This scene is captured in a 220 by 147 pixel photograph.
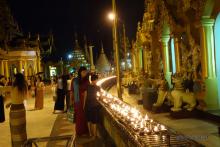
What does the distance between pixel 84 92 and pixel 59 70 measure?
202ft

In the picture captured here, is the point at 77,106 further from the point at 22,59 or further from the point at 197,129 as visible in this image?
the point at 22,59

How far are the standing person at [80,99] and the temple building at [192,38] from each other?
460 cm

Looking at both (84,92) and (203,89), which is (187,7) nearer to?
(203,89)

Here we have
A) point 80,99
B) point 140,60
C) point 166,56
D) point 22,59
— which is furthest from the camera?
point 22,59

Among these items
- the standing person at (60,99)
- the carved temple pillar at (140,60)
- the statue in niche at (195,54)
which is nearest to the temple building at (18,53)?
the carved temple pillar at (140,60)

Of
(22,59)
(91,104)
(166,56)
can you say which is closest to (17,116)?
(91,104)

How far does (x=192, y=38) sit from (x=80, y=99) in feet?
19.2

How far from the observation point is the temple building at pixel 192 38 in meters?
11.8

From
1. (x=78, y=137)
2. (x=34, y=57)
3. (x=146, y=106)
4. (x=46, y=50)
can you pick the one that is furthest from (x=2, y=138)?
(x=46, y=50)

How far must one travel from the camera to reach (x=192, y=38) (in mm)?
13219

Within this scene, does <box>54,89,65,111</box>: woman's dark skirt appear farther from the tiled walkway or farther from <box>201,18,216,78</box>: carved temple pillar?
<box>201,18,216,78</box>: carved temple pillar

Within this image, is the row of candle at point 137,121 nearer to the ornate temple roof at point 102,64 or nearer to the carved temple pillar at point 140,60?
the carved temple pillar at point 140,60

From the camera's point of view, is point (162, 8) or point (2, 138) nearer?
point (2, 138)

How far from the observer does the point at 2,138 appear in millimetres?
11039
